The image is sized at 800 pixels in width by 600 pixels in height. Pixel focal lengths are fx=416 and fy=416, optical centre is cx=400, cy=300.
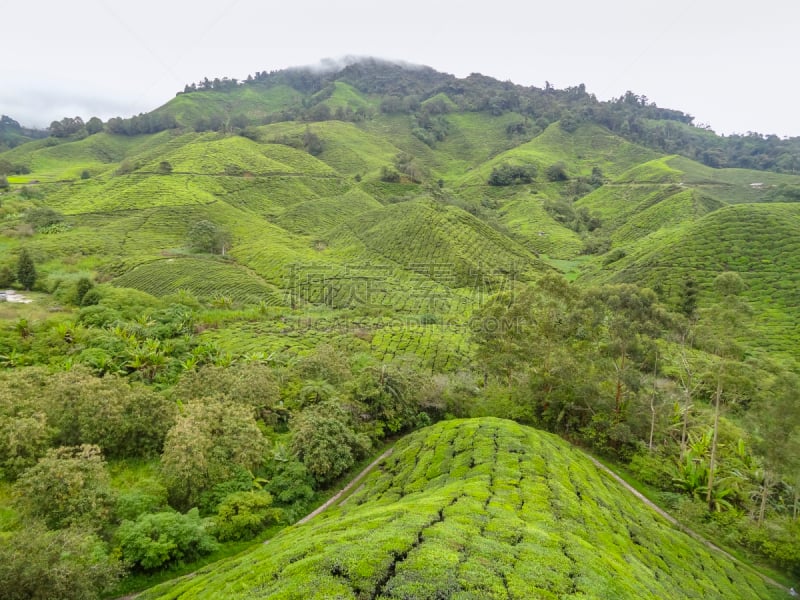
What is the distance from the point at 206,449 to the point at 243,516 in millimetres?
4557

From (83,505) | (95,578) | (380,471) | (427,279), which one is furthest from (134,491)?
(427,279)

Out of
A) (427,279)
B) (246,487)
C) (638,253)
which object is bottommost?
(246,487)

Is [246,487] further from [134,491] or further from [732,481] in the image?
[732,481]

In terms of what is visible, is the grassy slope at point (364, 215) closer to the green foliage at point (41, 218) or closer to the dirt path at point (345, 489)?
the green foliage at point (41, 218)

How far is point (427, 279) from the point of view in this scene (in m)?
85.2

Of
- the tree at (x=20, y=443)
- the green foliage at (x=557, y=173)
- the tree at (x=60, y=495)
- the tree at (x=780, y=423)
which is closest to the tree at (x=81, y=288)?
the tree at (x=20, y=443)

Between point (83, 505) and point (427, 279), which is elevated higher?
point (427, 279)

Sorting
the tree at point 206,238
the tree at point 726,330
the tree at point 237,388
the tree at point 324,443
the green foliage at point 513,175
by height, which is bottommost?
the tree at point 324,443

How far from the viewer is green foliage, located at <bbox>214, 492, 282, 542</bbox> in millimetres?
22391

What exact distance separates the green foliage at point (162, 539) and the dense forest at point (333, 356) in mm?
118

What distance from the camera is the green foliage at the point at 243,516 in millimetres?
22391

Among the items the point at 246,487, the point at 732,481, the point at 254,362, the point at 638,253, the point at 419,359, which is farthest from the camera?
the point at 638,253

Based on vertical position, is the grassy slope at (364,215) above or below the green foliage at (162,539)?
above

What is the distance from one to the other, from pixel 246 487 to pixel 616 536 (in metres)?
19.8
